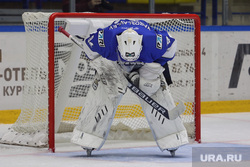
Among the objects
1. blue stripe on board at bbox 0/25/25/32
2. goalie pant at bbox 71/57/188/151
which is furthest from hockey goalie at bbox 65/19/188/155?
blue stripe on board at bbox 0/25/25/32

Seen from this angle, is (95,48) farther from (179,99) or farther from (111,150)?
(179,99)

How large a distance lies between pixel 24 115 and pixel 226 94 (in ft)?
10.3

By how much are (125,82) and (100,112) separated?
10.7 inches

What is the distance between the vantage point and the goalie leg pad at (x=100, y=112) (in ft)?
17.0

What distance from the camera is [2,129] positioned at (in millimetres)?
6707

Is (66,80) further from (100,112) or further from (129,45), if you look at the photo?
(129,45)

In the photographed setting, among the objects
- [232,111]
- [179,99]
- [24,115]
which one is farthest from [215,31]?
[24,115]

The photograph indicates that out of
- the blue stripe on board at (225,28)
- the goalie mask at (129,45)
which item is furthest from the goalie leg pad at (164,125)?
the blue stripe on board at (225,28)

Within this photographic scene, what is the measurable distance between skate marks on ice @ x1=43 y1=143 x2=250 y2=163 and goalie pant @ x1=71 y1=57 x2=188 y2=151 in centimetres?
A: 9

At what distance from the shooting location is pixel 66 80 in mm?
5953

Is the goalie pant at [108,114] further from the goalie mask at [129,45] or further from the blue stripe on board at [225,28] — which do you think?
the blue stripe on board at [225,28]

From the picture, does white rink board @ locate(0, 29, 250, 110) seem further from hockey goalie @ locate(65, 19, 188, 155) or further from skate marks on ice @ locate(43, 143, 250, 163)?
hockey goalie @ locate(65, 19, 188, 155)

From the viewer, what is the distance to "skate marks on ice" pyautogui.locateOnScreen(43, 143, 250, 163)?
5078 mm

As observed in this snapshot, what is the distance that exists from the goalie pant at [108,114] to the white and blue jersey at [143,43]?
16 centimetres
